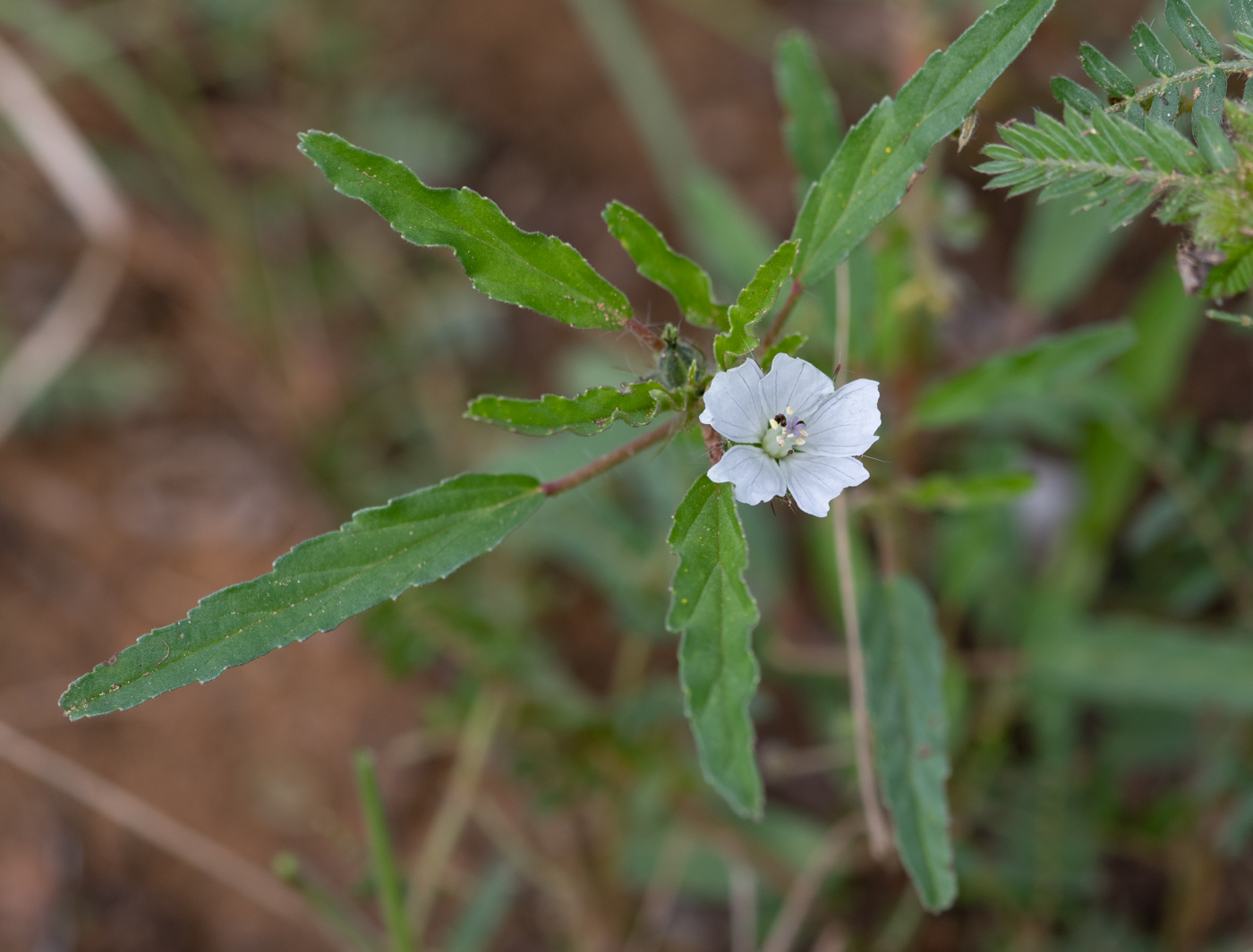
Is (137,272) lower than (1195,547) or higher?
higher

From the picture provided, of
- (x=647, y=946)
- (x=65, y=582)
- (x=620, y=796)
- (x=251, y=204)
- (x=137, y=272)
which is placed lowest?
(x=647, y=946)

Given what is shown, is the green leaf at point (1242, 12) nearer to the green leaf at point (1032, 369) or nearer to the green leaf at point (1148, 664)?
the green leaf at point (1032, 369)

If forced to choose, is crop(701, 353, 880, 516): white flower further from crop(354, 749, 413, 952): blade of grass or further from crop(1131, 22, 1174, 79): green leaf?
crop(354, 749, 413, 952): blade of grass

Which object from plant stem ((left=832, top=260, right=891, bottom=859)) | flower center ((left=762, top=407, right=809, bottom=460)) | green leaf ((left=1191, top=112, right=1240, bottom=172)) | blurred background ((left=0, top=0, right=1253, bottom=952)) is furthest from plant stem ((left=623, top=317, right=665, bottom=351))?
green leaf ((left=1191, top=112, right=1240, bottom=172))

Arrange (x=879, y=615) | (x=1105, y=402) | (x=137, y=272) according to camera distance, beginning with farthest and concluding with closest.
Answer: (x=137, y=272) < (x=1105, y=402) < (x=879, y=615)

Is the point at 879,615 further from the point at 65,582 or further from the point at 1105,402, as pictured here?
the point at 65,582

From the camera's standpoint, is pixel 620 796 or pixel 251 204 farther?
pixel 251 204

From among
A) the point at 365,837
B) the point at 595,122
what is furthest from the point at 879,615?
the point at 595,122
